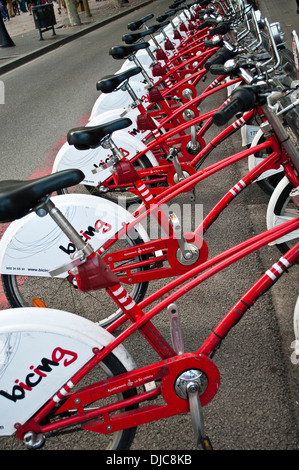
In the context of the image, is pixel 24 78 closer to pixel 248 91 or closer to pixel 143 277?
pixel 143 277

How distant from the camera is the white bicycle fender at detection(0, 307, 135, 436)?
1800 millimetres

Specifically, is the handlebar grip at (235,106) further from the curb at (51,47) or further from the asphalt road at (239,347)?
the curb at (51,47)

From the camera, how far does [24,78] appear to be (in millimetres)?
10984

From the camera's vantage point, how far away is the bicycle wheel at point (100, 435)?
1.93 metres

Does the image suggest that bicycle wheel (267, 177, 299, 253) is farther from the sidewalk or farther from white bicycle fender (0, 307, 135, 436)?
the sidewalk

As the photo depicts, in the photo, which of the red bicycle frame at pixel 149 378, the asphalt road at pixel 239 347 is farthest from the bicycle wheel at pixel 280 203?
the red bicycle frame at pixel 149 378

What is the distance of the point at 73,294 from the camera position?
3.34 metres

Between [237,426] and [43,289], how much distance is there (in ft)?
5.97

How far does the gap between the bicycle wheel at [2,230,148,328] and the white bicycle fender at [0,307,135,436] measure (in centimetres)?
83

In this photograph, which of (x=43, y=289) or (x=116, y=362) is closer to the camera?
(x=116, y=362)

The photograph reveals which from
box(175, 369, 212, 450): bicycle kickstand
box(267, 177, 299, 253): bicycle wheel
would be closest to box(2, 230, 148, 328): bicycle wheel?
box(267, 177, 299, 253): bicycle wheel

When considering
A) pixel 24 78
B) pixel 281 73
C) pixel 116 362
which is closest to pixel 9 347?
pixel 116 362

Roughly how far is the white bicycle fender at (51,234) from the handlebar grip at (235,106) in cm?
114

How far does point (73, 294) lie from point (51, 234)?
0.82 m
